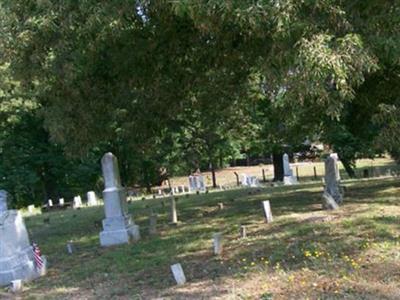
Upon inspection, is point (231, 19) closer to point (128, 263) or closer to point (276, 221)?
point (128, 263)

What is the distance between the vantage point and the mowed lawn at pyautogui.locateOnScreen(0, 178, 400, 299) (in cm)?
665

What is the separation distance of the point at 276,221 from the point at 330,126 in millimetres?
6842

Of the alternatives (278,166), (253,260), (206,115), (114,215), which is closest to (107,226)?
(114,215)

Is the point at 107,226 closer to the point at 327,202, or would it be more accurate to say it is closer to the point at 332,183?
the point at 327,202

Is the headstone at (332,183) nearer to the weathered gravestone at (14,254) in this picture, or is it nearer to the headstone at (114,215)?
the headstone at (114,215)

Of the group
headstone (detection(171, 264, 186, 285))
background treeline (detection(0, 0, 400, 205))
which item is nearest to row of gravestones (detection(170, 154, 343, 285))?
headstone (detection(171, 264, 186, 285))

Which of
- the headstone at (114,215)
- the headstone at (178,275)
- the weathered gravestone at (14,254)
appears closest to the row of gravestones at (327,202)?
the headstone at (178,275)

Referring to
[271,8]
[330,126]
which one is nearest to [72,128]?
[271,8]

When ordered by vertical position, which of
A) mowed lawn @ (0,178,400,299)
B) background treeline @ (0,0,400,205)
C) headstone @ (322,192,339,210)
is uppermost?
background treeline @ (0,0,400,205)

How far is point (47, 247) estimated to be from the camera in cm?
Answer: 1209

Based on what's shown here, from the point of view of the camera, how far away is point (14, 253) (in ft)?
30.4

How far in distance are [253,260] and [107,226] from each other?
4700mm

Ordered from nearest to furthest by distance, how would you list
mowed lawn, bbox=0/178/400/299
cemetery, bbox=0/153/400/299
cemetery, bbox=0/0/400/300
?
1. cemetery, bbox=0/0/400/300
2. mowed lawn, bbox=0/178/400/299
3. cemetery, bbox=0/153/400/299

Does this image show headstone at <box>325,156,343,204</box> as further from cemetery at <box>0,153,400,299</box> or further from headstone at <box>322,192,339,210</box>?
headstone at <box>322,192,339,210</box>
